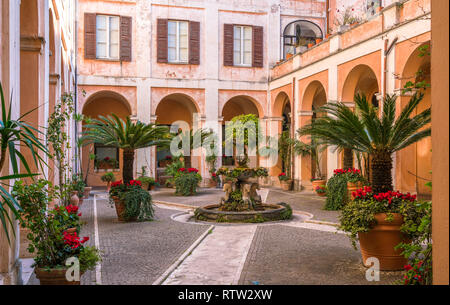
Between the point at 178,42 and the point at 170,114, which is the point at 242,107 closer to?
the point at 170,114

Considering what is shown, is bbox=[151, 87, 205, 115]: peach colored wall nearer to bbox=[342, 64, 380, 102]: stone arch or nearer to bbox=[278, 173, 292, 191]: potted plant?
bbox=[278, 173, 292, 191]: potted plant

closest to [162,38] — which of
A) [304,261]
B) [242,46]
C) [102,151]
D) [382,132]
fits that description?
[242,46]

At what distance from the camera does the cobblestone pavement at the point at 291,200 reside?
456 inches

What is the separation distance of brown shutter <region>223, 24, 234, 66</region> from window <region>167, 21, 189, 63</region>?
1.77m

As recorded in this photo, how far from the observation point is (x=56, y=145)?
299 inches

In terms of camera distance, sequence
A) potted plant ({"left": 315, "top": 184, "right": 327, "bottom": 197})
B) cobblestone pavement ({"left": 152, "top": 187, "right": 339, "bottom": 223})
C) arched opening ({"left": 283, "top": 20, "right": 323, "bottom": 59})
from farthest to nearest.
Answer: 1. arched opening ({"left": 283, "top": 20, "right": 323, "bottom": 59})
2. potted plant ({"left": 315, "top": 184, "right": 327, "bottom": 197})
3. cobblestone pavement ({"left": 152, "top": 187, "right": 339, "bottom": 223})

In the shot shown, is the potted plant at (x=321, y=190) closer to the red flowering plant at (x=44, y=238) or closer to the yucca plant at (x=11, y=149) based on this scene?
the red flowering plant at (x=44, y=238)

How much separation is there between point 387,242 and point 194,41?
16.6 metres

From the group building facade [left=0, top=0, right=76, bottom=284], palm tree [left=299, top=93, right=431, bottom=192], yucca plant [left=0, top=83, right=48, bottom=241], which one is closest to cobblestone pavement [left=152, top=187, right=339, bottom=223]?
palm tree [left=299, top=93, right=431, bottom=192]

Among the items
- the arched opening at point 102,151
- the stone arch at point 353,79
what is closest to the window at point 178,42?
the arched opening at point 102,151

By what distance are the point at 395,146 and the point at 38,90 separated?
5485 mm

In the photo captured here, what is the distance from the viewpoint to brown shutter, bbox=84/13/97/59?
63.4 ft
